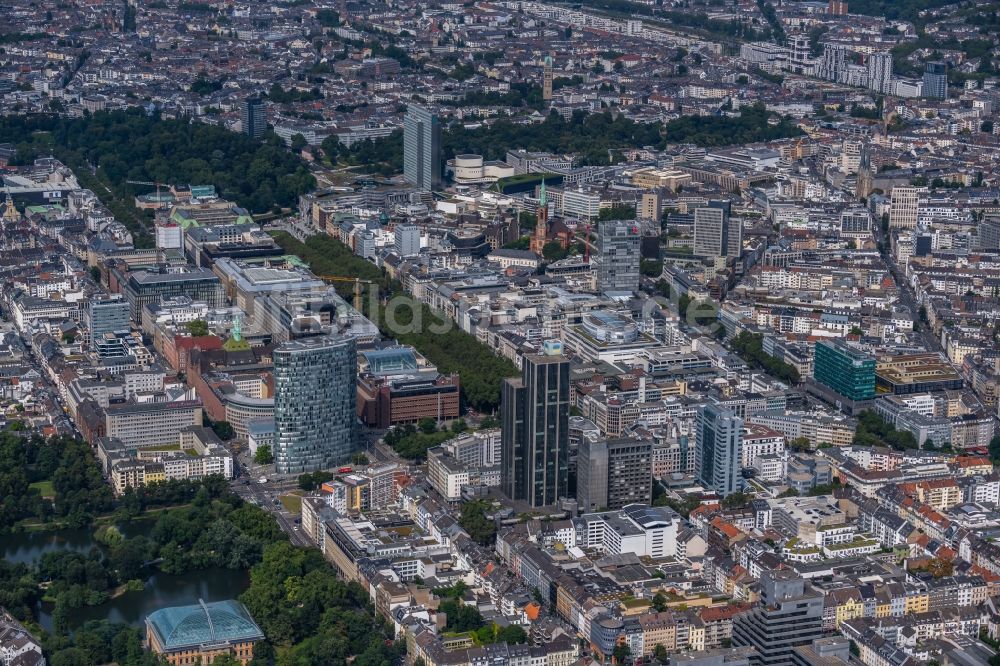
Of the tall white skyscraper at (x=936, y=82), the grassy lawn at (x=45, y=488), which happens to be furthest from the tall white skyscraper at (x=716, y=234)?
the tall white skyscraper at (x=936, y=82)

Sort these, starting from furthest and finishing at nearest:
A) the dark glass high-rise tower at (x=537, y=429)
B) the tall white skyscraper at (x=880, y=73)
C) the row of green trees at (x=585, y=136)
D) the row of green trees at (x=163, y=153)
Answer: the tall white skyscraper at (x=880, y=73)
the row of green trees at (x=585, y=136)
the row of green trees at (x=163, y=153)
the dark glass high-rise tower at (x=537, y=429)

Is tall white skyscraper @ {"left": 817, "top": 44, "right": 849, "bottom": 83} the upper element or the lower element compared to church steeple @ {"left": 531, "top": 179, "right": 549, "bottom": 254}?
upper

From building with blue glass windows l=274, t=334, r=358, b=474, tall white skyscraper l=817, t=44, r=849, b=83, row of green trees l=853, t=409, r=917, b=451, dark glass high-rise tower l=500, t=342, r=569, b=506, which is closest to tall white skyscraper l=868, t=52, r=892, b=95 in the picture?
tall white skyscraper l=817, t=44, r=849, b=83

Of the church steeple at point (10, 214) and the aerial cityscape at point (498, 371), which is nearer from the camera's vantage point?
the aerial cityscape at point (498, 371)

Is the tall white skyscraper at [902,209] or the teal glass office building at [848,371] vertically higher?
the tall white skyscraper at [902,209]

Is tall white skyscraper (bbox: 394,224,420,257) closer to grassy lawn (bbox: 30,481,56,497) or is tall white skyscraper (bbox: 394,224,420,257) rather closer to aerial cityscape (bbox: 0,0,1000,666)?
aerial cityscape (bbox: 0,0,1000,666)

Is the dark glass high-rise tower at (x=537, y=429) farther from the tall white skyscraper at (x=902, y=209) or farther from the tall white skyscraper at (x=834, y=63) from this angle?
the tall white skyscraper at (x=834, y=63)

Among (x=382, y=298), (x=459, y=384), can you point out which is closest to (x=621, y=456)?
(x=459, y=384)

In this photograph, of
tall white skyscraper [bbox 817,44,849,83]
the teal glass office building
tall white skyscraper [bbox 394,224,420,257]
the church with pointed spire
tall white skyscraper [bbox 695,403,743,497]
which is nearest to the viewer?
tall white skyscraper [bbox 695,403,743,497]
